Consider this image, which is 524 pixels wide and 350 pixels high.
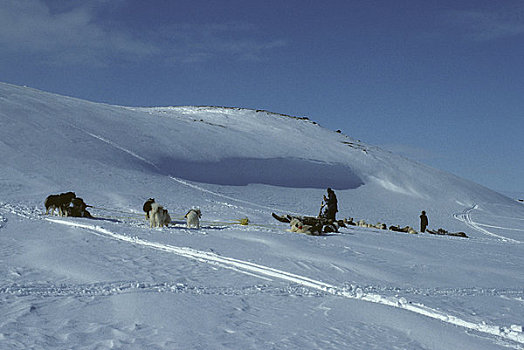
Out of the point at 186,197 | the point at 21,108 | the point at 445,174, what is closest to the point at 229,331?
the point at 186,197

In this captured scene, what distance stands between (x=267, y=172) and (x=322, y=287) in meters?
25.7

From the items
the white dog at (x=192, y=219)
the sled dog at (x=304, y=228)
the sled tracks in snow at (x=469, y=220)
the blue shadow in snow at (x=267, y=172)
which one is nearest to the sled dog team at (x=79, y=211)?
the white dog at (x=192, y=219)

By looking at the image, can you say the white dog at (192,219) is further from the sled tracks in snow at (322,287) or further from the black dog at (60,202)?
the black dog at (60,202)

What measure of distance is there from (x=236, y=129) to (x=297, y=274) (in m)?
37.3

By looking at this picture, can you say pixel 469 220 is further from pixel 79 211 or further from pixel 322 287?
pixel 322 287

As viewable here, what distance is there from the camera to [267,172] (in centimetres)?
3222

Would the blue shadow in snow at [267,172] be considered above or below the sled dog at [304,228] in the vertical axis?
above

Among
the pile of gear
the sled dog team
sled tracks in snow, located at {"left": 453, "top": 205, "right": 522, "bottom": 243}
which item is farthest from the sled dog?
sled tracks in snow, located at {"left": 453, "top": 205, "right": 522, "bottom": 243}

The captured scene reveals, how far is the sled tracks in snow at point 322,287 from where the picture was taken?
511cm

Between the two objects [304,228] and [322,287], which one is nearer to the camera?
[322,287]

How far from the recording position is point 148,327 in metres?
4.33

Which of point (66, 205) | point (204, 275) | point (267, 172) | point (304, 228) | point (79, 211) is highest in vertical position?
point (267, 172)

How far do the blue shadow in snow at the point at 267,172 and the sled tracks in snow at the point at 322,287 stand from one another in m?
18.2

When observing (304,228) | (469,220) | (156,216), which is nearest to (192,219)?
(156,216)
